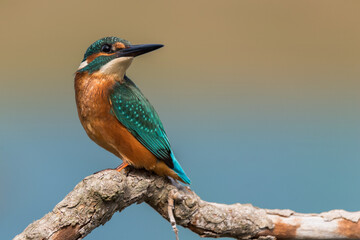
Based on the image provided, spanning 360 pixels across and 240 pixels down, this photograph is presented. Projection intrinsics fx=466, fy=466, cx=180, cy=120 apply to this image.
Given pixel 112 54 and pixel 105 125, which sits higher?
pixel 112 54

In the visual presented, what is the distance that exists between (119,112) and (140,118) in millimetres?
100

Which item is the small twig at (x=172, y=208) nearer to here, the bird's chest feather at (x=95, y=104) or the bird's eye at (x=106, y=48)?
the bird's chest feather at (x=95, y=104)

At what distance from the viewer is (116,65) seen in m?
1.90

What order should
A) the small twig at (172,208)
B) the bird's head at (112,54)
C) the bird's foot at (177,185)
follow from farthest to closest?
the bird's foot at (177,185) < the bird's head at (112,54) < the small twig at (172,208)

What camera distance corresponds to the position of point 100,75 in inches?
75.1

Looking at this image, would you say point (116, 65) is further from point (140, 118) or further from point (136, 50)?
point (140, 118)

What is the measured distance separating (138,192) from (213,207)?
0.32 metres

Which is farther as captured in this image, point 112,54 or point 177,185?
point 177,185

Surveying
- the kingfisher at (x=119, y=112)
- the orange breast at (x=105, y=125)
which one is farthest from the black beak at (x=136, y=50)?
the orange breast at (x=105, y=125)

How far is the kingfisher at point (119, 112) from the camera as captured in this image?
1875 mm

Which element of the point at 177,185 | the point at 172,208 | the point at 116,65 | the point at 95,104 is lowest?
the point at 172,208

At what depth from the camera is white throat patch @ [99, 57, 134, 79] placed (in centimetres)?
188

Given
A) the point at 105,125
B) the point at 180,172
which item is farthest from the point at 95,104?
the point at 180,172

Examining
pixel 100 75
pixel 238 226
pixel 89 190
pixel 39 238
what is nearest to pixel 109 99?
pixel 100 75
